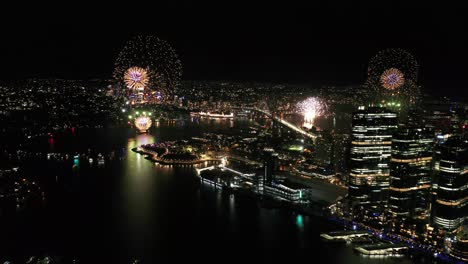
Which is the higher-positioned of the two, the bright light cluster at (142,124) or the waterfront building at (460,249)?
the bright light cluster at (142,124)

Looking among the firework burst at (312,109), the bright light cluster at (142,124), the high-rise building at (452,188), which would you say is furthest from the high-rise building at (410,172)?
the firework burst at (312,109)

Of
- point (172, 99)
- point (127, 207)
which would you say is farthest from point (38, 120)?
point (127, 207)

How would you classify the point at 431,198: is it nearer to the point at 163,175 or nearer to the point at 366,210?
the point at 366,210

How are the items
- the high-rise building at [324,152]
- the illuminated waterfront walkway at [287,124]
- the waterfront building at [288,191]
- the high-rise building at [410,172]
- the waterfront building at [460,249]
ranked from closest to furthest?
the waterfront building at [460,249]
the high-rise building at [410,172]
the waterfront building at [288,191]
the high-rise building at [324,152]
the illuminated waterfront walkway at [287,124]

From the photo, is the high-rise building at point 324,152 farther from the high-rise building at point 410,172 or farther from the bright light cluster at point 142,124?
the bright light cluster at point 142,124

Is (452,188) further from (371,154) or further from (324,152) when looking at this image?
(324,152)

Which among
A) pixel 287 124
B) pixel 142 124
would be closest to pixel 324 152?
pixel 287 124
